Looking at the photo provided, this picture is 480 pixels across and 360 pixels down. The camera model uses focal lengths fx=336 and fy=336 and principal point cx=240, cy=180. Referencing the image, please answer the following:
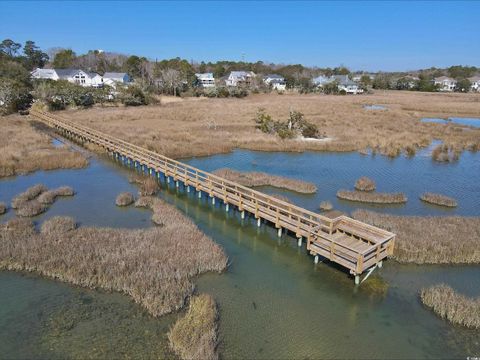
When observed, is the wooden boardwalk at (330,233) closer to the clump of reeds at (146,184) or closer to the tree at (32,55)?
the clump of reeds at (146,184)

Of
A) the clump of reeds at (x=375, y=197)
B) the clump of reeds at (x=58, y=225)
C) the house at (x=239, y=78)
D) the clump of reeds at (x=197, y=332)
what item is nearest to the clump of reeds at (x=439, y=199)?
the clump of reeds at (x=375, y=197)

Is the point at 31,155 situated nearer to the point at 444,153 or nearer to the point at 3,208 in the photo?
the point at 3,208

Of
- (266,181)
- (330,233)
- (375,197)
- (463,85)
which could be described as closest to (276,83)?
(463,85)

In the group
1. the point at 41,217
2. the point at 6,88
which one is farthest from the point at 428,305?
the point at 6,88

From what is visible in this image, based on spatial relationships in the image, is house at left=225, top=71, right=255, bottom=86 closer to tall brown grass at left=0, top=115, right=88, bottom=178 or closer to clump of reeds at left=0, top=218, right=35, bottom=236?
tall brown grass at left=0, top=115, right=88, bottom=178

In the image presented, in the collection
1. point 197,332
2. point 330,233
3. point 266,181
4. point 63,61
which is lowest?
point 197,332

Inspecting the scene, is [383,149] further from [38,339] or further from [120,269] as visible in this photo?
[38,339]

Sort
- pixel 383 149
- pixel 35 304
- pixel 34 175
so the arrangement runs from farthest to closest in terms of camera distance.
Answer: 1. pixel 383 149
2. pixel 34 175
3. pixel 35 304
